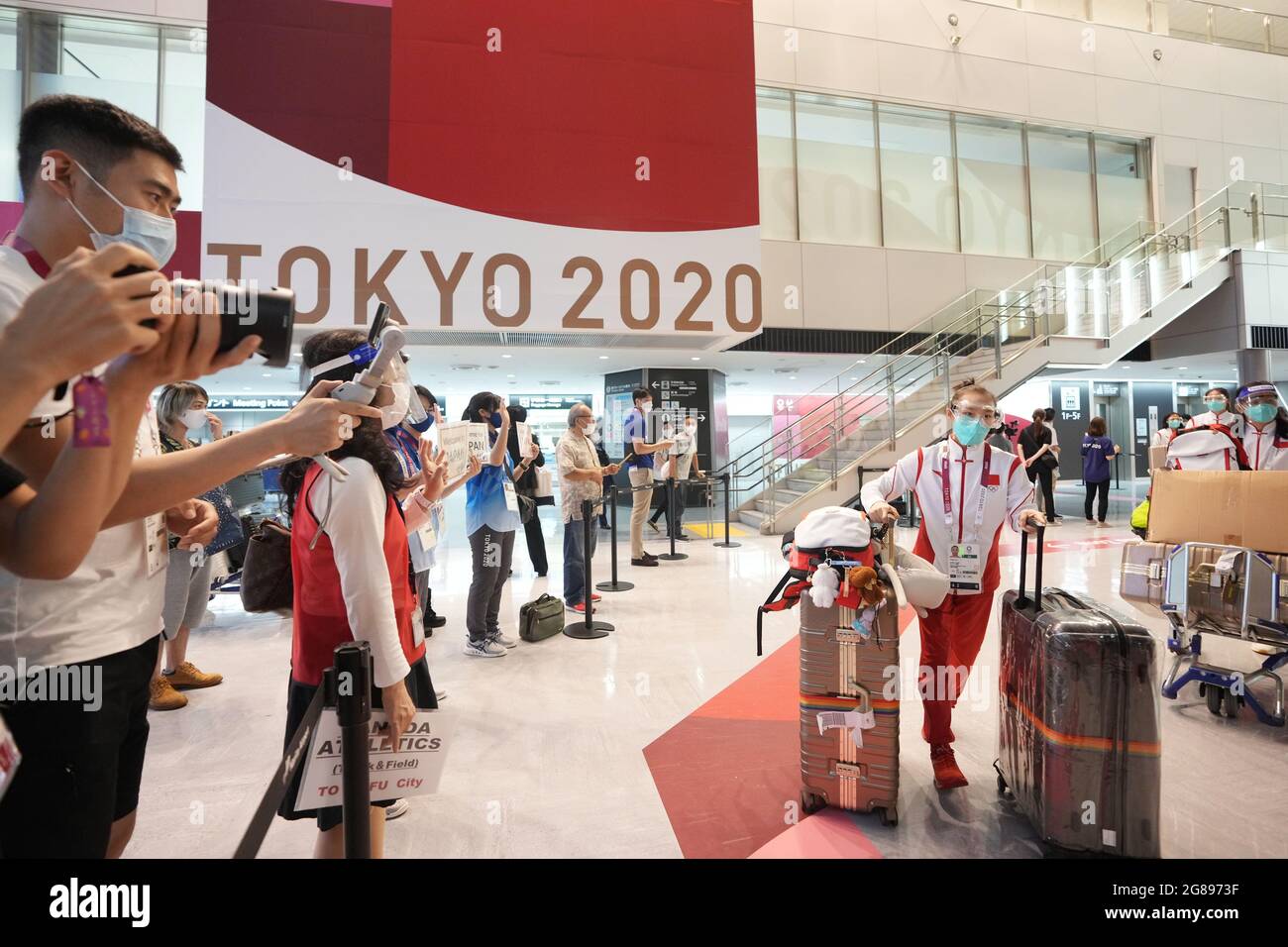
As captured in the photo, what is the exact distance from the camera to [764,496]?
11344mm

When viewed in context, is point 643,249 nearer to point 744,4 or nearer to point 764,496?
point 744,4

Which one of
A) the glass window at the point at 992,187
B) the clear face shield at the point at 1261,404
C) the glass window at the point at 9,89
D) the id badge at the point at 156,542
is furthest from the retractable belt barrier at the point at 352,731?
the glass window at the point at 992,187

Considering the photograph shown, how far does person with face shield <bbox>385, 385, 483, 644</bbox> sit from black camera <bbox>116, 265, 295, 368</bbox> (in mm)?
1035

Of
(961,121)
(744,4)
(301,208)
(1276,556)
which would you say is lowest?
(1276,556)

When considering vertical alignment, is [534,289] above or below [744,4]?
below

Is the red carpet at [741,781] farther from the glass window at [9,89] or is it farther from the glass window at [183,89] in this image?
the glass window at [9,89]

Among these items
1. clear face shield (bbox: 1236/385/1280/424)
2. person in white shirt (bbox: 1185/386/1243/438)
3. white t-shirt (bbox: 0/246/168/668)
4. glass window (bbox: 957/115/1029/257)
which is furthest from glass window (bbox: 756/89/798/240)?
white t-shirt (bbox: 0/246/168/668)

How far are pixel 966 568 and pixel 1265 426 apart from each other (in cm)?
352

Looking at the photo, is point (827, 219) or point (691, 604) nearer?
point (691, 604)
